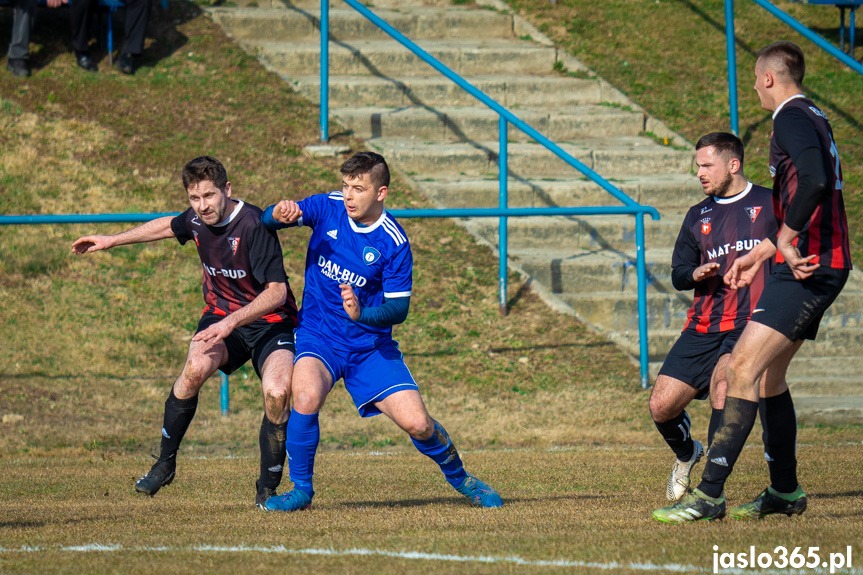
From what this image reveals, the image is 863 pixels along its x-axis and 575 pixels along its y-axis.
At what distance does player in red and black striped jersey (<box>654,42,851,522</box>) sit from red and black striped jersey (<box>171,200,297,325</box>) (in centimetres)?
267

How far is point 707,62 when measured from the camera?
15.3 metres

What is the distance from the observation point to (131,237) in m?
6.11

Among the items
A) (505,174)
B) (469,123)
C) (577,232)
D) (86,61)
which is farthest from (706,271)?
(86,61)

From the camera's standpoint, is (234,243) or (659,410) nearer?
(659,410)

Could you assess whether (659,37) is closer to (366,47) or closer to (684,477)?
(366,47)

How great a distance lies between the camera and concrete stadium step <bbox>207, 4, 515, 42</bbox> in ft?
47.8

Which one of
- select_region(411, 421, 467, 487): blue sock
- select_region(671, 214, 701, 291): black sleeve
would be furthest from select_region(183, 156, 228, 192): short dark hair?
select_region(671, 214, 701, 291): black sleeve

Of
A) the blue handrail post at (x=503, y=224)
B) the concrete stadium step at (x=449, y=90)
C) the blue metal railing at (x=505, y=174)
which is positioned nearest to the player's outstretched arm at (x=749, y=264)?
the blue metal railing at (x=505, y=174)

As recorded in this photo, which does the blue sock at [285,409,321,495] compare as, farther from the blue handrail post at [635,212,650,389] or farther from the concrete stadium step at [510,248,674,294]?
the concrete stadium step at [510,248,674,294]

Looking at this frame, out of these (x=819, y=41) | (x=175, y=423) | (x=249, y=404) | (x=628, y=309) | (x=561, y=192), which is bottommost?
(x=249, y=404)

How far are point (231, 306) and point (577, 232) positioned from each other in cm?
653

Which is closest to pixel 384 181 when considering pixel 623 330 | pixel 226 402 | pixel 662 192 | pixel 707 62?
pixel 226 402

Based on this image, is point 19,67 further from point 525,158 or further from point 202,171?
point 202,171

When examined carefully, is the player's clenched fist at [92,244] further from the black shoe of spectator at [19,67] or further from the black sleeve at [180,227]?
the black shoe of spectator at [19,67]
